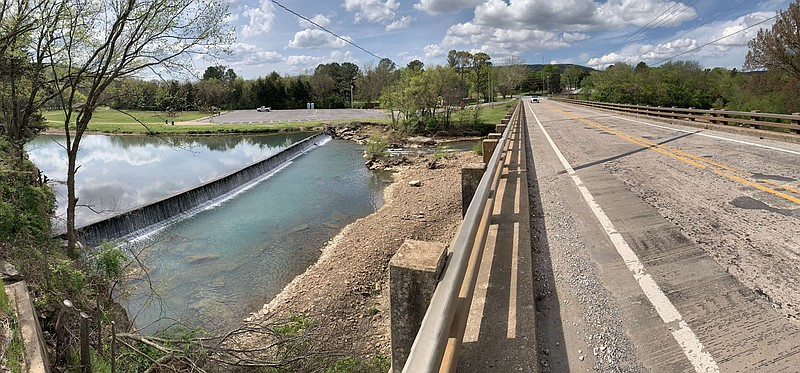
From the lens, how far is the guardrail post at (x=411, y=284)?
2531 millimetres

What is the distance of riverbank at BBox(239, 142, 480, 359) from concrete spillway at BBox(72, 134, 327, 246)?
5682 mm

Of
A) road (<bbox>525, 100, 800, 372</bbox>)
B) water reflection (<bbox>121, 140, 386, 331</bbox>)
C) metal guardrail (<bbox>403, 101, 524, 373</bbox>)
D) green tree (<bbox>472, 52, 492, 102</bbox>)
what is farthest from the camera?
green tree (<bbox>472, 52, 492, 102</bbox>)

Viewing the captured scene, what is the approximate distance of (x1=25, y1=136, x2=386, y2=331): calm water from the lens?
10.1m

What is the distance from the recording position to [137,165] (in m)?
32.9

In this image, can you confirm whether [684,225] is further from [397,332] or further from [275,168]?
A: [275,168]

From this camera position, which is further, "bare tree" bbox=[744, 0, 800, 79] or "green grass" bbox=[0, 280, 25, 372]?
"bare tree" bbox=[744, 0, 800, 79]

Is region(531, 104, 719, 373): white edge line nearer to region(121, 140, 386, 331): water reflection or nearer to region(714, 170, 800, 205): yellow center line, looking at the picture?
region(714, 170, 800, 205): yellow center line

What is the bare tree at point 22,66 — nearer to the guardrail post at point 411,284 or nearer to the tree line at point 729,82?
the guardrail post at point 411,284

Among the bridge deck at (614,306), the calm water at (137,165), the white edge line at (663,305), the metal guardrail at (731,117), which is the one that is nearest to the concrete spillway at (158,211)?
the calm water at (137,165)

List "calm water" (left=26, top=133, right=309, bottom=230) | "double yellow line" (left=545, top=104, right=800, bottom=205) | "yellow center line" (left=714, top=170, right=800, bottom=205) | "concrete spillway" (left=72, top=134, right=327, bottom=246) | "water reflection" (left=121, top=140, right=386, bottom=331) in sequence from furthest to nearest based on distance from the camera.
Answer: "calm water" (left=26, top=133, right=309, bottom=230), "concrete spillway" (left=72, top=134, right=327, bottom=246), "water reflection" (left=121, top=140, right=386, bottom=331), "double yellow line" (left=545, top=104, right=800, bottom=205), "yellow center line" (left=714, top=170, right=800, bottom=205)

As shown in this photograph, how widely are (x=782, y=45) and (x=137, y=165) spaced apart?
46240mm

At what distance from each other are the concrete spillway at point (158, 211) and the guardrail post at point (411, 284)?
435 inches

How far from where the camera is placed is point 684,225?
5398 millimetres

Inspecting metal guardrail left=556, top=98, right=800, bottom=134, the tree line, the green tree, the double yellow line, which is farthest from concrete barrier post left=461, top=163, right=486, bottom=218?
the green tree
